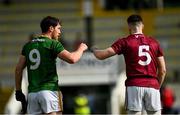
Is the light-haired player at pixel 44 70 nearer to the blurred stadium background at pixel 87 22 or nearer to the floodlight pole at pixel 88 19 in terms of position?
the floodlight pole at pixel 88 19

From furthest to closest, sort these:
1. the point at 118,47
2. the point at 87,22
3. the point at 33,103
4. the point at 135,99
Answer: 1. the point at 87,22
2. the point at 118,47
3. the point at 135,99
4. the point at 33,103

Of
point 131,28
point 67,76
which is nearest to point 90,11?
point 67,76

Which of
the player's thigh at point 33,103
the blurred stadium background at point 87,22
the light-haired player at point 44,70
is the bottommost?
the player's thigh at point 33,103

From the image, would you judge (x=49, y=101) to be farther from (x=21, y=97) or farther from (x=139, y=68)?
(x=139, y=68)

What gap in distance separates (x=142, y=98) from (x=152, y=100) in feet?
0.47

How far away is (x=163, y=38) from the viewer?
76.9 feet

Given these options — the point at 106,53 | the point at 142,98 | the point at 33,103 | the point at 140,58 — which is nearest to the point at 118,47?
the point at 106,53

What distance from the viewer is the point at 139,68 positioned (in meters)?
10.1

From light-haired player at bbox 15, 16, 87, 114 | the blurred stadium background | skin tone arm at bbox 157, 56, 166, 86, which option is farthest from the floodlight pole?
light-haired player at bbox 15, 16, 87, 114

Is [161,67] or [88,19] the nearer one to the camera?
[161,67]

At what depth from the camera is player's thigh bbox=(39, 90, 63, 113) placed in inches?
385

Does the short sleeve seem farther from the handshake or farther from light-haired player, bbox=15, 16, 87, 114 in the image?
the handshake

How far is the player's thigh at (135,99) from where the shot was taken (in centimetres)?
1007

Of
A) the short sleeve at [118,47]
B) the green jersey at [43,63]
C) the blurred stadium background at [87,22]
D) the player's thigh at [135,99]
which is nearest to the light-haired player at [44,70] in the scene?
the green jersey at [43,63]
